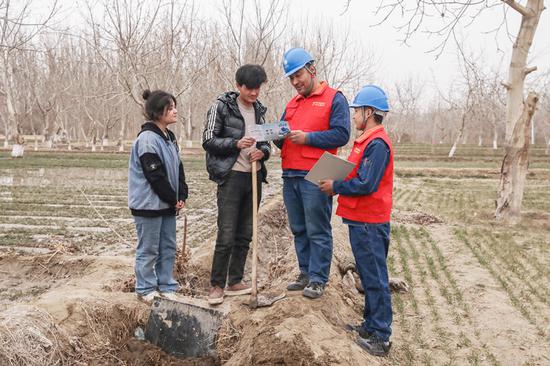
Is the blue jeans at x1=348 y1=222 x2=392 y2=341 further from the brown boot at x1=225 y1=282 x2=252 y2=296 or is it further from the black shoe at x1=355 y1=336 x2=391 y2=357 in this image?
the brown boot at x1=225 y1=282 x2=252 y2=296

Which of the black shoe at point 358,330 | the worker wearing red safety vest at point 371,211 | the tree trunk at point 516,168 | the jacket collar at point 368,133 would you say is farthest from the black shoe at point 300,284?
the tree trunk at point 516,168

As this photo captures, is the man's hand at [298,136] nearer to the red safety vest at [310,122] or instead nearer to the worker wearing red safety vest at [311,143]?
the worker wearing red safety vest at [311,143]

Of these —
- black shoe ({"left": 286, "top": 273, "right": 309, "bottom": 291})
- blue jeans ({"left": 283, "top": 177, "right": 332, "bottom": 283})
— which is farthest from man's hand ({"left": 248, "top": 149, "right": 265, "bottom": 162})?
black shoe ({"left": 286, "top": 273, "right": 309, "bottom": 291})

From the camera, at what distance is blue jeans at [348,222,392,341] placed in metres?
3.65

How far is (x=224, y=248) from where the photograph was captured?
13.7ft

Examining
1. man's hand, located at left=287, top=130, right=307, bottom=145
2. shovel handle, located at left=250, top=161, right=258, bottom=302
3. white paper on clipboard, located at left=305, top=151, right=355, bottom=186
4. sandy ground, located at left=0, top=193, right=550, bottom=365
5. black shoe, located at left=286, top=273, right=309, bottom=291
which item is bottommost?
sandy ground, located at left=0, top=193, right=550, bottom=365

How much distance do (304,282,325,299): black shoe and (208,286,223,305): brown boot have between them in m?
0.70

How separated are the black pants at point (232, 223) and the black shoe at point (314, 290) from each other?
2.36 ft

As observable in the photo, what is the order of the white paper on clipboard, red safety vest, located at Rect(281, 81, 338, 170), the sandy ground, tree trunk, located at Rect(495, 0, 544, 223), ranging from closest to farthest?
the sandy ground
the white paper on clipboard
red safety vest, located at Rect(281, 81, 338, 170)
tree trunk, located at Rect(495, 0, 544, 223)

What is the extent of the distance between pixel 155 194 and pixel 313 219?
4.07 ft

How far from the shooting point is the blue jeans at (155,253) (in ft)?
13.4

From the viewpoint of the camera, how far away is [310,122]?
12.7ft

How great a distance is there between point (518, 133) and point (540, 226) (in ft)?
6.09

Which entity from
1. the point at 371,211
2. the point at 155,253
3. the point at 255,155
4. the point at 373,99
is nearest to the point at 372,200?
the point at 371,211
